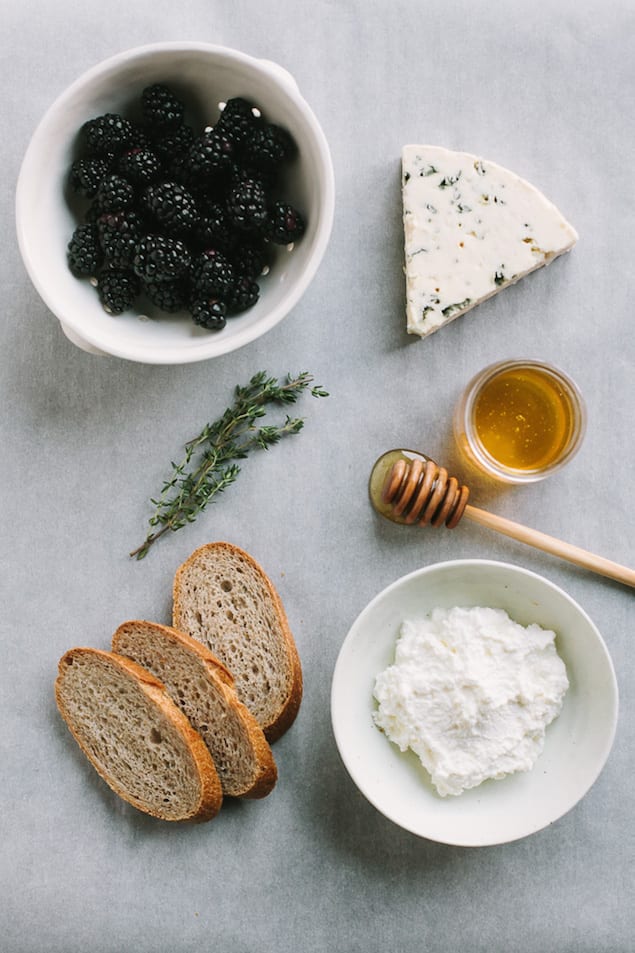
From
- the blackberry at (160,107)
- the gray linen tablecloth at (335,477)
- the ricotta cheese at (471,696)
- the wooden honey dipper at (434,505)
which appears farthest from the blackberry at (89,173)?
the ricotta cheese at (471,696)

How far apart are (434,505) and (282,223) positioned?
572mm

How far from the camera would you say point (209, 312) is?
1.25m

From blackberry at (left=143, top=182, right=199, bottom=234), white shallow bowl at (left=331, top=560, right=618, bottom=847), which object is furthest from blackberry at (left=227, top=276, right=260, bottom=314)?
white shallow bowl at (left=331, top=560, right=618, bottom=847)

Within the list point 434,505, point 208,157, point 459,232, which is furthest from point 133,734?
point 459,232

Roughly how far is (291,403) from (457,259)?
1.38ft

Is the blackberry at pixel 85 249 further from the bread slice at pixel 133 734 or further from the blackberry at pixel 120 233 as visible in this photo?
the bread slice at pixel 133 734

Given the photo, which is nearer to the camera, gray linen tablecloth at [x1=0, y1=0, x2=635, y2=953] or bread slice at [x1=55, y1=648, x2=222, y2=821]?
bread slice at [x1=55, y1=648, x2=222, y2=821]

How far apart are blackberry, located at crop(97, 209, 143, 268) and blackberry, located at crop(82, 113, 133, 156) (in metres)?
0.11

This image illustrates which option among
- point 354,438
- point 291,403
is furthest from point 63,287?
point 354,438

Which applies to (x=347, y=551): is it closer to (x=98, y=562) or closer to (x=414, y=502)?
(x=414, y=502)

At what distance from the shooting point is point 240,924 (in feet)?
4.88

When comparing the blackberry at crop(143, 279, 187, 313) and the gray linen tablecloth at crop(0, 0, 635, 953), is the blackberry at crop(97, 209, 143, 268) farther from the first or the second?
the gray linen tablecloth at crop(0, 0, 635, 953)

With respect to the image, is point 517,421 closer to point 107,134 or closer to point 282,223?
point 282,223

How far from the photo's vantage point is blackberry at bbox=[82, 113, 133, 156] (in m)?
1.21
